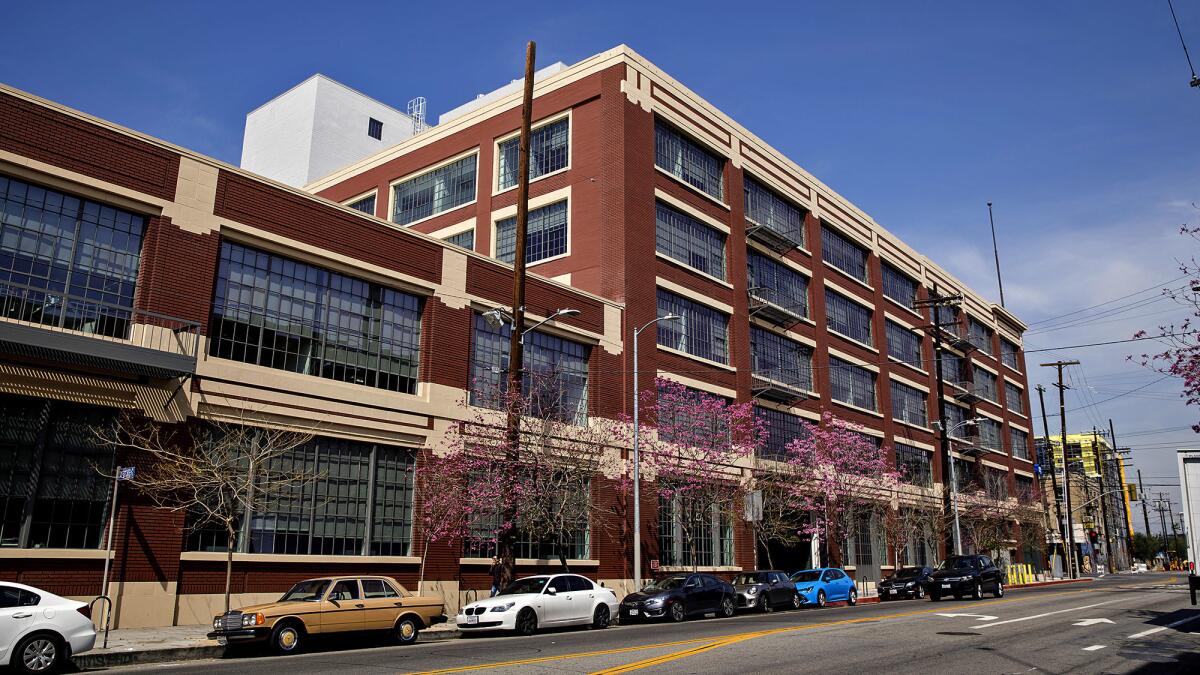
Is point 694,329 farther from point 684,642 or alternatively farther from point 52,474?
point 52,474

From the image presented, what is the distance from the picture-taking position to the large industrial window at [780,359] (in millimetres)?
44906

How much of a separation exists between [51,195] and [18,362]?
14.2ft

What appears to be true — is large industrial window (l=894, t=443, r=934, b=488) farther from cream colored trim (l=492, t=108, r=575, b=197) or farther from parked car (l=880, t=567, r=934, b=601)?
cream colored trim (l=492, t=108, r=575, b=197)

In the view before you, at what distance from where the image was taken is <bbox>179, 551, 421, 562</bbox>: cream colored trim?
852 inches

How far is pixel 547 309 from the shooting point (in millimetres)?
33250

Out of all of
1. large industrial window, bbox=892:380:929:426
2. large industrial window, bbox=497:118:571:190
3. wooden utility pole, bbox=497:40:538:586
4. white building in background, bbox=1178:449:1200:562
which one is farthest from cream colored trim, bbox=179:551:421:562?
large industrial window, bbox=892:380:929:426

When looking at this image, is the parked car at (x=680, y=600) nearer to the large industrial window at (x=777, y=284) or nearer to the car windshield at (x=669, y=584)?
the car windshield at (x=669, y=584)

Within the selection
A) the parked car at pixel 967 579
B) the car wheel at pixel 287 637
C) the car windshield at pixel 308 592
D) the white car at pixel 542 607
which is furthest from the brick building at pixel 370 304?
the parked car at pixel 967 579

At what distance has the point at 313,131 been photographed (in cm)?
5312

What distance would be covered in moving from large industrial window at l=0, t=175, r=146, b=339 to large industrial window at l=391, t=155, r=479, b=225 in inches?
880

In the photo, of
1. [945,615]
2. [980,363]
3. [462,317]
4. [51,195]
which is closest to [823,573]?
[945,615]

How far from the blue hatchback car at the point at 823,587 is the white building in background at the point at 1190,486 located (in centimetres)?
1449

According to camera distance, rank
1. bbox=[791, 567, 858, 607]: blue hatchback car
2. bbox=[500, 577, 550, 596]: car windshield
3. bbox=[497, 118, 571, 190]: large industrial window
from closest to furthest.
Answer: bbox=[500, 577, 550, 596]: car windshield, bbox=[791, 567, 858, 607]: blue hatchback car, bbox=[497, 118, 571, 190]: large industrial window

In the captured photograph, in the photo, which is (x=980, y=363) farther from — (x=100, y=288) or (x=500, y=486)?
(x=100, y=288)
